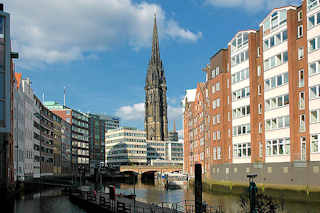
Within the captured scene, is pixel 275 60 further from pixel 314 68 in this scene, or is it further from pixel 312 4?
pixel 312 4

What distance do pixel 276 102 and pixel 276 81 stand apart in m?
3.30

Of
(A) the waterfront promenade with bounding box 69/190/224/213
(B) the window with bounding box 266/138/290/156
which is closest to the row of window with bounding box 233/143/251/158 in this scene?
(B) the window with bounding box 266/138/290/156

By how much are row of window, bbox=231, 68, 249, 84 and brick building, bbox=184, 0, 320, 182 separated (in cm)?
11

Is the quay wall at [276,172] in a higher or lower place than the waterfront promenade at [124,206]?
higher

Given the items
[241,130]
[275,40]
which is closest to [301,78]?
[275,40]

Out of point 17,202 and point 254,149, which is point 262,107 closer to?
point 254,149

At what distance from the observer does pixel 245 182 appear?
239 ft

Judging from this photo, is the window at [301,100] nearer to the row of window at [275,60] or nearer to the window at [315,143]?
the window at [315,143]

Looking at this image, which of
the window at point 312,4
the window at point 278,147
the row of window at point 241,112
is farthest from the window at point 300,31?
the row of window at point 241,112

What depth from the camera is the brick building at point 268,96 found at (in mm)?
59031

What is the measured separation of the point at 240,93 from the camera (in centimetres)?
7775

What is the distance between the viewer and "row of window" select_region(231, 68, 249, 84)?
7579cm

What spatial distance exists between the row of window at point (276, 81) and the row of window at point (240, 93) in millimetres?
5967

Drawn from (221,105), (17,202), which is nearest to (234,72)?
(221,105)
